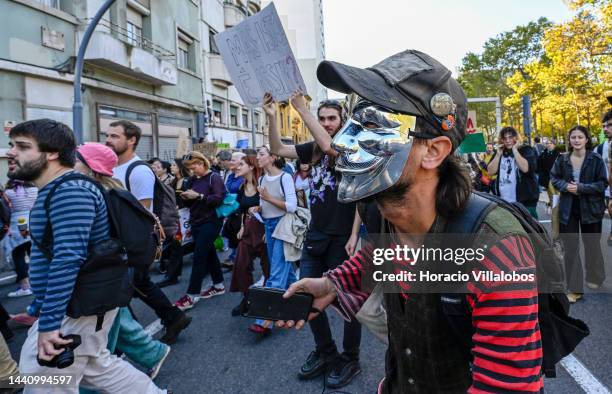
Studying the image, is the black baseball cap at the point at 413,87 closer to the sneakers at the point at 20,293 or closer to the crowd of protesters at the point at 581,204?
the crowd of protesters at the point at 581,204

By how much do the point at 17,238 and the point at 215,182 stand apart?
2.85m

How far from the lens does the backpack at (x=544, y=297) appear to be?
1057 millimetres

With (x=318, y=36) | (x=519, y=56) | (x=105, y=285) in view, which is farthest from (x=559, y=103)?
(x=318, y=36)

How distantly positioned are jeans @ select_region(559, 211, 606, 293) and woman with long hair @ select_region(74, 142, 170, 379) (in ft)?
13.8

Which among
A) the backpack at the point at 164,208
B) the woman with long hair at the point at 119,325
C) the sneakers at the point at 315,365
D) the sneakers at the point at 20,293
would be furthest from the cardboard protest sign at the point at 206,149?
the sneakers at the point at 315,365

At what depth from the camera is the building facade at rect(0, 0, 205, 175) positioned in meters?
9.69

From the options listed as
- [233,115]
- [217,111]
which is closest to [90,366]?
[217,111]

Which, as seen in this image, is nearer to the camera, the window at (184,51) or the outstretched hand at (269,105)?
the outstretched hand at (269,105)

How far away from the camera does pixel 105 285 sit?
2258mm

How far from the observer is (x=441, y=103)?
106cm

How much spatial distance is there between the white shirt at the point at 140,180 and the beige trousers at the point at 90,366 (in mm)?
1513

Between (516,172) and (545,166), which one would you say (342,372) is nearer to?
(516,172)

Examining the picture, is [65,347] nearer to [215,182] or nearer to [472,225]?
[472,225]

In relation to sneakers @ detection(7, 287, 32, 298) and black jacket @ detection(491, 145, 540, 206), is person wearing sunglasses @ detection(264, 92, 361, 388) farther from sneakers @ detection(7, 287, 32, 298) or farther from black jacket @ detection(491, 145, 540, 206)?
sneakers @ detection(7, 287, 32, 298)
